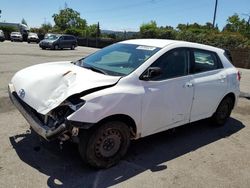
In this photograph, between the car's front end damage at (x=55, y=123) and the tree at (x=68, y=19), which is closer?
the car's front end damage at (x=55, y=123)

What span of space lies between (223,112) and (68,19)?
83086 mm

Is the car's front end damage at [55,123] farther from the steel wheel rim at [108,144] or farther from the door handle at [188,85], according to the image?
the door handle at [188,85]

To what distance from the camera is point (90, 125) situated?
357 cm

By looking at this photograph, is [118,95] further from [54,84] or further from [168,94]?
[168,94]

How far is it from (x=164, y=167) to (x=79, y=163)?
115cm

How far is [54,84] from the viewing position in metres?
3.97

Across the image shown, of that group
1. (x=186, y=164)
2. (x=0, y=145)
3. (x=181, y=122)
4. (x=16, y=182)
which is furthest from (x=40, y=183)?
(x=181, y=122)

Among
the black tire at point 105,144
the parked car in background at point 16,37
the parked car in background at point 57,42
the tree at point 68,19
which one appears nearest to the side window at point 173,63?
the black tire at point 105,144

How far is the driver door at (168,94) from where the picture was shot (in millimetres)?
4262

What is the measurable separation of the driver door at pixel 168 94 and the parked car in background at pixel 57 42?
26026mm

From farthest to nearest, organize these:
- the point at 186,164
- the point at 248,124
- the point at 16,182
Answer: the point at 248,124 < the point at 186,164 < the point at 16,182

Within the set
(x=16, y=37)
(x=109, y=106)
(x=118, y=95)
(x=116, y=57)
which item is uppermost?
(x=116, y=57)

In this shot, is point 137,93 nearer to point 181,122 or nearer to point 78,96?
point 78,96

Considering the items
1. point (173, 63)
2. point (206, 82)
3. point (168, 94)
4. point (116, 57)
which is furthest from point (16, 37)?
point (168, 94)
